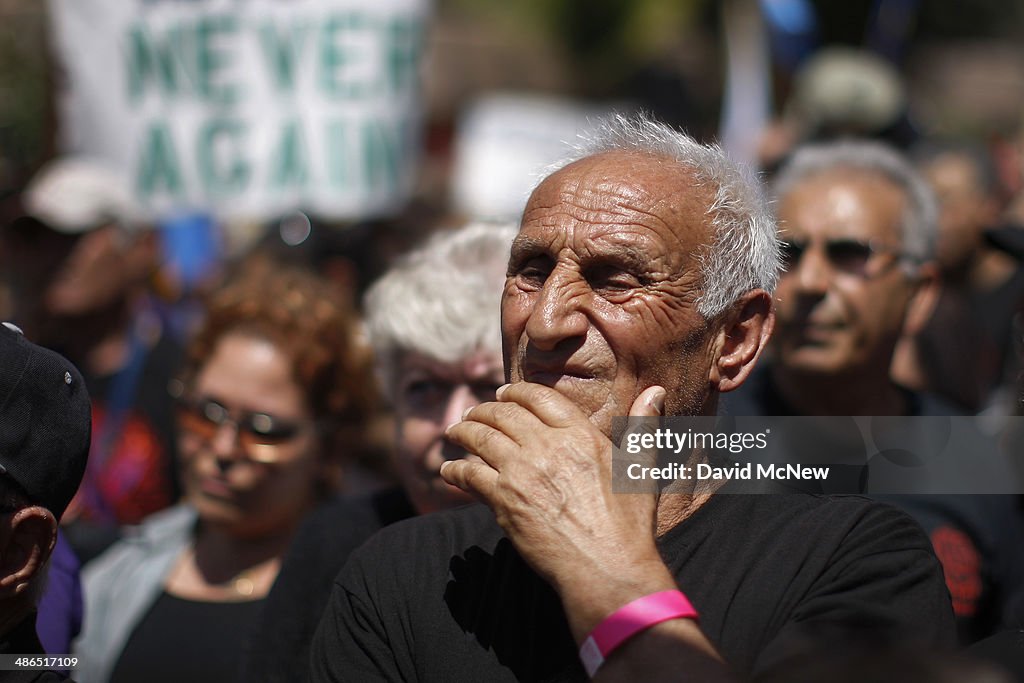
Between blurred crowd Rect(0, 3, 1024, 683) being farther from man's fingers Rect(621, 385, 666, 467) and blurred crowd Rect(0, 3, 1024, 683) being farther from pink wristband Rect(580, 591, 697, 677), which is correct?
man's fingers Rect(621, 385, 666, 467)

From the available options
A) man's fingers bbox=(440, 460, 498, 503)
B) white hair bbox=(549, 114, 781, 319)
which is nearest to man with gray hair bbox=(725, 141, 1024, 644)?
white hair bbox=(549, 114, 781, 319)

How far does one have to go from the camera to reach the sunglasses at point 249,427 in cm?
361

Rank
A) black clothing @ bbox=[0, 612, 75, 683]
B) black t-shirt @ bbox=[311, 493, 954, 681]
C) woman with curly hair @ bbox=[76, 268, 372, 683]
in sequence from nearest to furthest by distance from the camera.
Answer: black t-shirt @ bbox=[311, 493, 954, 681], black clothing @ bbox=[0, 612, 75, 683], woman with curly hair @ bbox=[76, 268, 372, 683]

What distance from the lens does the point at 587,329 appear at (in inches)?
87.8

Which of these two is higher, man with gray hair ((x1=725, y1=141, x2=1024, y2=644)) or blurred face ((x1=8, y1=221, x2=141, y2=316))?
man with gray hair ((x1=725, y1=141, x2=1024, y2=644))

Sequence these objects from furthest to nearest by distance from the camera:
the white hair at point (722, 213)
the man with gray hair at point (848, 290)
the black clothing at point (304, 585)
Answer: the man with gray hair at point (848, 290)
the black clothing at point (304, 585)
the white hair at point (722, 213)

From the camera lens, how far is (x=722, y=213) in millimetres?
2346

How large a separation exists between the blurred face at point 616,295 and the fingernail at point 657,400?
67 mm

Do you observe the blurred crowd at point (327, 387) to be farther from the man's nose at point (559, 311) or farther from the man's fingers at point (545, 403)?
the man's fingers at point (545, 403)

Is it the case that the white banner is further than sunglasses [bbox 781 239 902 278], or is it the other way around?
the white banner

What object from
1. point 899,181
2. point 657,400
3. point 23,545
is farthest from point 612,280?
point 899,181

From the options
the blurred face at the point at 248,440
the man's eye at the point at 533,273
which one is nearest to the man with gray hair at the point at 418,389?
the blurred face at the point at 248,440

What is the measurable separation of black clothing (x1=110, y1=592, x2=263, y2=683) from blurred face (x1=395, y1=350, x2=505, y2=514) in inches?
25.2

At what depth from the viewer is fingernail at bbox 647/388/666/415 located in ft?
7.00
